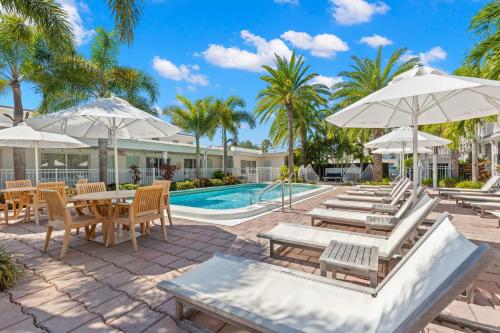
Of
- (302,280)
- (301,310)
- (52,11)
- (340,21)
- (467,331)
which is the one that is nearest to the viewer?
(467,331)

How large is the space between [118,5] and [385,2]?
12.1m

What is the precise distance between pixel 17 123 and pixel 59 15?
6.06 m

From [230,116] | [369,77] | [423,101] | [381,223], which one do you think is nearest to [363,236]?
[381,223]

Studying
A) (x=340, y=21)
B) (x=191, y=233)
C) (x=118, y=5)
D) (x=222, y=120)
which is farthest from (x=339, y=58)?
(x=191, y=233)

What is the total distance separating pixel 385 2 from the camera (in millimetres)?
12133

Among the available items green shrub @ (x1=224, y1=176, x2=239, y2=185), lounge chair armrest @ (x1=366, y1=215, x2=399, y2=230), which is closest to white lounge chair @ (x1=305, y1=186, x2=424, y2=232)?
lounge chair armrest @ (x1=366, y1=215, x2=399, y2=230)

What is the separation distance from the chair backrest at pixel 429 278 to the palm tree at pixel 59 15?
7792mm

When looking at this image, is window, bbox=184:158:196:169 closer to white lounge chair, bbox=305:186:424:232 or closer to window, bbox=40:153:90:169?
window, bbox=40:153:90:169

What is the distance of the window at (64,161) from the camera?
15452 mm

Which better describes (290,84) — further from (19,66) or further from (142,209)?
(142,209)

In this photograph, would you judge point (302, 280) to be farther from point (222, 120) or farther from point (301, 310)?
point (222, 120)

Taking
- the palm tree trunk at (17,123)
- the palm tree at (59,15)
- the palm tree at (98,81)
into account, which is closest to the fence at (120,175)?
the palm tree trunk at (17,123)

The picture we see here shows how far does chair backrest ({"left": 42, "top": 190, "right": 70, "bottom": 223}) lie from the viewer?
426 cm

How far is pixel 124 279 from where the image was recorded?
136 inches
